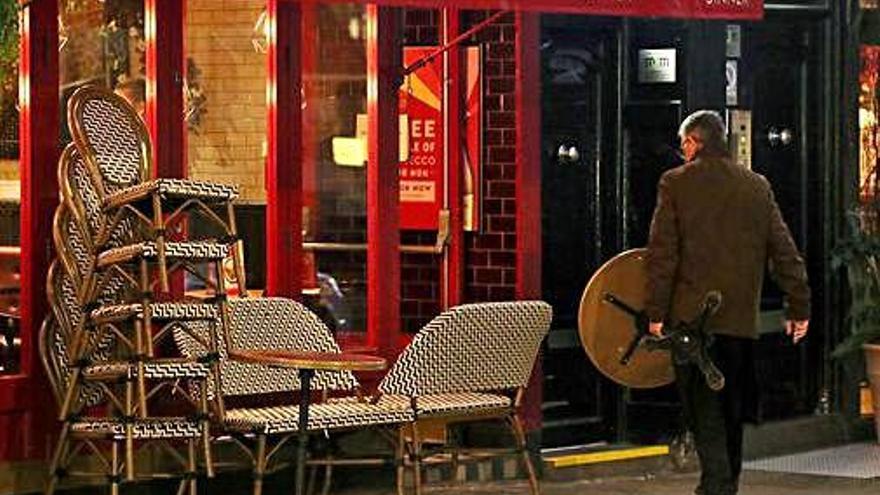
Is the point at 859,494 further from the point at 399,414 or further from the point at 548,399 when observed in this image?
the point at 399,414

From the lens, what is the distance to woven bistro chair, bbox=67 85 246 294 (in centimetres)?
782

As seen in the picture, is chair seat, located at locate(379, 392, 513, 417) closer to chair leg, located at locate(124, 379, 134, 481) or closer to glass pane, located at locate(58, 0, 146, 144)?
chair leg, located at locate(124, 379, 134, 481)

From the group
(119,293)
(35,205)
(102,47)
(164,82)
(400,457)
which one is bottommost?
(400,457)

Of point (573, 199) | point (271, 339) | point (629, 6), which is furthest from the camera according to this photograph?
point (573, 199)

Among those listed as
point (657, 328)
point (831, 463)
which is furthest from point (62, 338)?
point (831, 463)

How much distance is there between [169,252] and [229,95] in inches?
68.2

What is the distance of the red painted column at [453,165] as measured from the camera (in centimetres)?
1053

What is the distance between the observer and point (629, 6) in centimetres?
916

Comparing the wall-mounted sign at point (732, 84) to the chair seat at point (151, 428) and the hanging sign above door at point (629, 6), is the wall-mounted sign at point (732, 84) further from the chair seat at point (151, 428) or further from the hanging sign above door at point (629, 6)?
the chair seat at point (151, 428)

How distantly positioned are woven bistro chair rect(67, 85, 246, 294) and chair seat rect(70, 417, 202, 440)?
0.53 metres

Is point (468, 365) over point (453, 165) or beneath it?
beneath

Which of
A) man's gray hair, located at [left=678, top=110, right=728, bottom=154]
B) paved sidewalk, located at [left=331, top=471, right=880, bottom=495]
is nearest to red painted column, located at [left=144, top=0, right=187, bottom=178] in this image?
paved sidewalk, located at [left=331, top=471, right=880, bottom=495]

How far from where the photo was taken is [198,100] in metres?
9.22

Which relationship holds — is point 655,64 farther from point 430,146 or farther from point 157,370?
point 157,370
